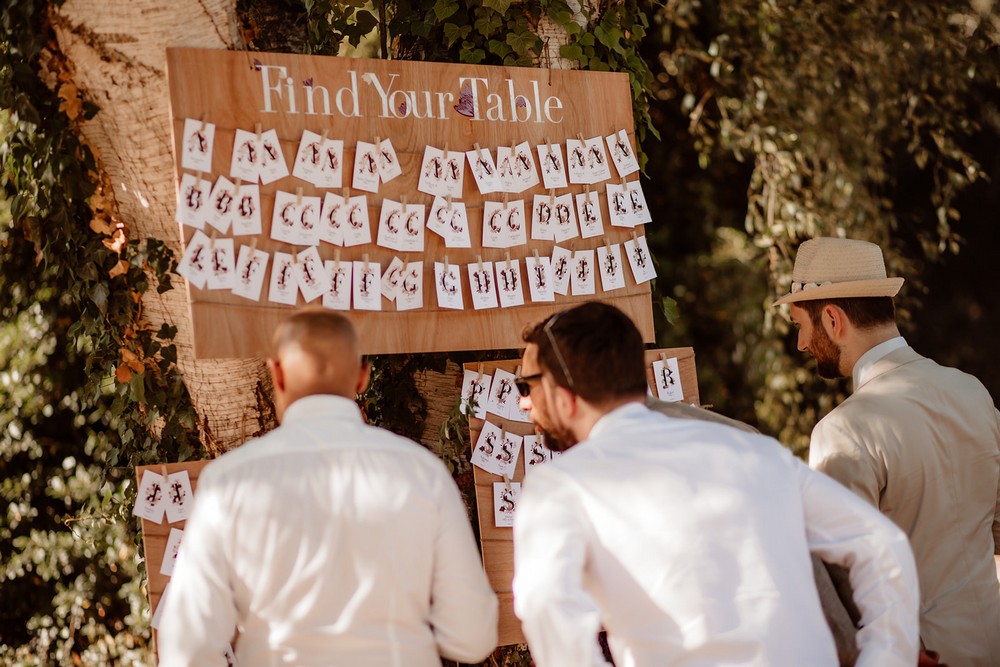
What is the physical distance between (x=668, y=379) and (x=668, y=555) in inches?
58.1

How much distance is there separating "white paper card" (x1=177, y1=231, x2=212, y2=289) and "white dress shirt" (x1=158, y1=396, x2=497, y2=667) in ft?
2.17

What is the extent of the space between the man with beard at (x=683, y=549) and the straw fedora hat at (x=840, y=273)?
1007 millimetres

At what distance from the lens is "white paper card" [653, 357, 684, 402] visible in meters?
3.23

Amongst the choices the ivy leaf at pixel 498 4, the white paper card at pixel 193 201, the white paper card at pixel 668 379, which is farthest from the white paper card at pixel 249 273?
the white paper card at pixel 668 379

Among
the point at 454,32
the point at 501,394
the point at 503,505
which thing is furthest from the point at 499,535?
the point at 454,32

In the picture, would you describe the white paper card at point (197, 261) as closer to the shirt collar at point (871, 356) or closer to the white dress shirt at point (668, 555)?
the white dress shirt at point (668, 555)

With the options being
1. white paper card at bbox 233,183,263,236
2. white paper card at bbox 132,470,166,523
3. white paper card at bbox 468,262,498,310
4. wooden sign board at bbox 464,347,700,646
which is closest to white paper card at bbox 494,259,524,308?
white paper card at bbox 468,262,498,310

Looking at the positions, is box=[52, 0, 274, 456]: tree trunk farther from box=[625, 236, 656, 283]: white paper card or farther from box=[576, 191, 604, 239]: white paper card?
box=[625, 236, 656, 283]: white paper card

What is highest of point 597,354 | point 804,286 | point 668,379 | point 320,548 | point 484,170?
point 484,170

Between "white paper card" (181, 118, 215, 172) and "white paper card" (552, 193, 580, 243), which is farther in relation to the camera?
"white paper card" (552, 193, 580, 243)

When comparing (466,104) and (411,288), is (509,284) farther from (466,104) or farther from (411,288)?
(466,104)

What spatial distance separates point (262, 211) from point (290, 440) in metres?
0.84

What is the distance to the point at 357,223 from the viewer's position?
2.72 metres

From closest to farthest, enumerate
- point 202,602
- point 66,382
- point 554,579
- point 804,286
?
point 554,579 → point 202,602 → point 804,286 → point 66,382
